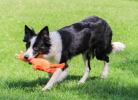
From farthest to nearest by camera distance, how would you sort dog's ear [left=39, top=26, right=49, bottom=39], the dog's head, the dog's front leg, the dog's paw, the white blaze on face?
1. the dog's paw
2. the dog's front leg
3. dog's ear [left=39, top=26, right=49, bottom=39]
4. the dog's head
5. the white blaze on face

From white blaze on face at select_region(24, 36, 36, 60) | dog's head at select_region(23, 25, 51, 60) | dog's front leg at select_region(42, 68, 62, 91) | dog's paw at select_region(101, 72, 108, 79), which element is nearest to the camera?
white blaze on face at select_region(24, 36, 36, 60)

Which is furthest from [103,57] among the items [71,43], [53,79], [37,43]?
[37,43]

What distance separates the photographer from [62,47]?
195 inches

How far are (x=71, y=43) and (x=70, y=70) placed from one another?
1328 mm

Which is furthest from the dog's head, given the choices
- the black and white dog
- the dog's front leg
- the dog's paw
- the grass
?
the dog's paw

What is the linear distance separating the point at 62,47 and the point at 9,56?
272 cm

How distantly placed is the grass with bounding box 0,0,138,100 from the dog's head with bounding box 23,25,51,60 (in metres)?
0.74

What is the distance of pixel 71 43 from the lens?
5117mm

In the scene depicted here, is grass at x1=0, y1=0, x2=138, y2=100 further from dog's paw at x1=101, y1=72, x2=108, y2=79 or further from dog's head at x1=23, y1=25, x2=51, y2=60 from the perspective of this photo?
dog's head at x1=23, y1=25, x2=51, y2=60

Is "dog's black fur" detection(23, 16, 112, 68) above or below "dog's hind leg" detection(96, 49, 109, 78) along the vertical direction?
above

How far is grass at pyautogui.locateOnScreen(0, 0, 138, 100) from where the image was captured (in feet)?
14.6

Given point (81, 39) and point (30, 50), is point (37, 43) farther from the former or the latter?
point (81, 39)

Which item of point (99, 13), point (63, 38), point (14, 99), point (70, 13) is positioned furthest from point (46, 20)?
point (14, 99)

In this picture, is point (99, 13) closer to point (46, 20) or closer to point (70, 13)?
point (70, 13)
